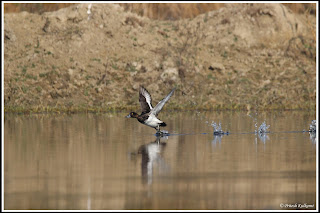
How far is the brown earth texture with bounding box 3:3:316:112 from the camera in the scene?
44688 millimetres

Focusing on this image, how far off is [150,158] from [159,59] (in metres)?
36.9

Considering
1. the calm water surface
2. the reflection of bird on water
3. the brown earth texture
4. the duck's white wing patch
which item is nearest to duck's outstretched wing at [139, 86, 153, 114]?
the duck's white wing patch

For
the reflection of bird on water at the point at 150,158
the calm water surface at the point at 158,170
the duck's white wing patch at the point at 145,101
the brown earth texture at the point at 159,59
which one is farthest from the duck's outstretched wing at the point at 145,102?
the brown earth texture at the point at 159,59

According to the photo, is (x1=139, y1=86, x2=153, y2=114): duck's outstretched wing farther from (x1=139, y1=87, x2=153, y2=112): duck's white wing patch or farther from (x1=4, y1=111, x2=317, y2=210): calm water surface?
(x1=4, y1=111, x2=317, y2=210): calm water surface

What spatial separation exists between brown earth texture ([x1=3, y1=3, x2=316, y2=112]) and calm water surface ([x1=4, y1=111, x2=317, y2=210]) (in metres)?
18.7

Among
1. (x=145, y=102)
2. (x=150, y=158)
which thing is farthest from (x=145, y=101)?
(x=150, y=158)

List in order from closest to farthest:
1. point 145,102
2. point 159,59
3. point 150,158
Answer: point 150,158
point 145,102
point 159,59

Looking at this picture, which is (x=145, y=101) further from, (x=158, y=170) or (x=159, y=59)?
(x=159, y=59)

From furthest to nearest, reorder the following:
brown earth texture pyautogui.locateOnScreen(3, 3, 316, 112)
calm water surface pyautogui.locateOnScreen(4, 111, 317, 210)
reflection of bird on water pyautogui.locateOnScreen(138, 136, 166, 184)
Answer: brown earth texture pyautogui.locateOnScreen(3, 3, 316, 112) < reflection of bird on water pyautogui.locateOnScreen(138, 136, 166, 184) < calm water surface pyautogui.locateOnScreen(4, 111, 317, 210)

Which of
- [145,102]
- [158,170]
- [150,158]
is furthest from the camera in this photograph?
[145,102]

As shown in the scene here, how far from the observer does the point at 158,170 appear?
13516 millimetres

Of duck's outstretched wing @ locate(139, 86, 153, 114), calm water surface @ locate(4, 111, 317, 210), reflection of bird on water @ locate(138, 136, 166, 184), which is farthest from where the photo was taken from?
duck's outstretched wing @ locate(139, 86, 153, 114)

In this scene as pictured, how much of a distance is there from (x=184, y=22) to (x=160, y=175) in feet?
155

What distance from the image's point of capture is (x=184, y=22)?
194 ft
